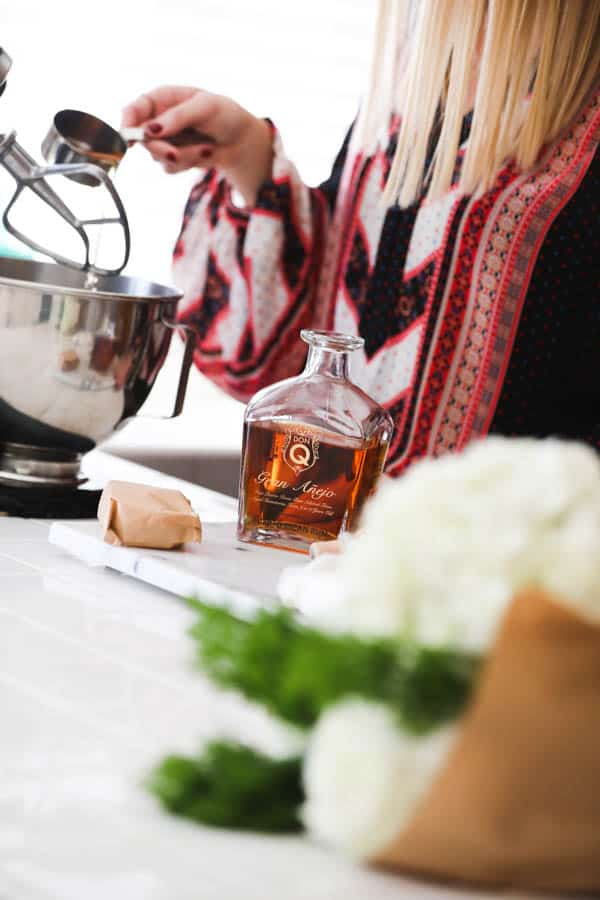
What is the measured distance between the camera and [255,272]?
150cm

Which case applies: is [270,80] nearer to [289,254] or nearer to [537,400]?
[289,254]

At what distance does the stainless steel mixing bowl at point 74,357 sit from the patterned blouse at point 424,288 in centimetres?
39

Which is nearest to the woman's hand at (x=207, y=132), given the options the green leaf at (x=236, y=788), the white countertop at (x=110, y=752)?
the white countertop at (x=110, y=752)

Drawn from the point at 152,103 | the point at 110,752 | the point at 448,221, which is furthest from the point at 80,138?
the point at 110,752

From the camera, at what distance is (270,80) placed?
2.74 m

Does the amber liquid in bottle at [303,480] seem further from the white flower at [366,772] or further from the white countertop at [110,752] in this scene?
the white flower at [366,772]

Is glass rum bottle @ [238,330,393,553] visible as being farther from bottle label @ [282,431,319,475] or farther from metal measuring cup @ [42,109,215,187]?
metal measuring cup @ [42,109,215,187]

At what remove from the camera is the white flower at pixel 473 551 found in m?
0.36

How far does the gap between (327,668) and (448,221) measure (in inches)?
40.4

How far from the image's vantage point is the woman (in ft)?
4.14

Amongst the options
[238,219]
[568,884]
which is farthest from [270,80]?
[568,884]

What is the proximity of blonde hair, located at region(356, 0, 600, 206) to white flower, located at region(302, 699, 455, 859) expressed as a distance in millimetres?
1016

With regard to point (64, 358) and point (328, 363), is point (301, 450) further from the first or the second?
point (64, 358)

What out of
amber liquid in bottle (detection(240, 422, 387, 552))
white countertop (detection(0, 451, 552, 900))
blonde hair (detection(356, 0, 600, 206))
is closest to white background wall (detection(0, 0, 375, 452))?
blonde hair (detection(356, 0, 600, 206))
